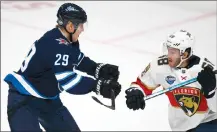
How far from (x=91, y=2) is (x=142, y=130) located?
13.0ft

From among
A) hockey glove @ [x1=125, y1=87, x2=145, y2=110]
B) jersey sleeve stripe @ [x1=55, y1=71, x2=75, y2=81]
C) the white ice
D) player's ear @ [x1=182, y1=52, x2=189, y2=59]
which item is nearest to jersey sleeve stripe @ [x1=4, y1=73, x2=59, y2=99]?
jersey sleeve stripe @ [x1=55, y1=71, x2=75, y2=81]

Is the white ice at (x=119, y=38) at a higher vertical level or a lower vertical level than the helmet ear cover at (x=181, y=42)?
lower

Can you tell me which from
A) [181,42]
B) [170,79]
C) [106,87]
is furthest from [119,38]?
[106,87]

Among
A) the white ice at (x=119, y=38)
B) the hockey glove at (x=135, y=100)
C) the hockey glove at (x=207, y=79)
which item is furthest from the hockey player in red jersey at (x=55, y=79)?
the white ice at (x=119, y=38)

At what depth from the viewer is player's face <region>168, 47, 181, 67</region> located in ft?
9.21

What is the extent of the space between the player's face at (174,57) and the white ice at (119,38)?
1.31 m

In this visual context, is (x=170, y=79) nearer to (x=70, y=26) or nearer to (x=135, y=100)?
(x=135, y=100)

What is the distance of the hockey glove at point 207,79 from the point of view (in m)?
2.66

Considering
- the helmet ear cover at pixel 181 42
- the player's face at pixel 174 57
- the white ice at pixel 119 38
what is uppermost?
the helmet ear cover at pixel 181 42

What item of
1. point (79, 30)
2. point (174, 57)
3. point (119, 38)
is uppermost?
point (79, 30)

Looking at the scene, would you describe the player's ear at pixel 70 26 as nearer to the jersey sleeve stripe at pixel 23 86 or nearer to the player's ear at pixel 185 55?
the jersey sleeve stripe at pixel 23 86

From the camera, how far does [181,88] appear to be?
2.90m

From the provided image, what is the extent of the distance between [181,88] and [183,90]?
0.02 metres

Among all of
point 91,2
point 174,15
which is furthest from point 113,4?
point 174,15
